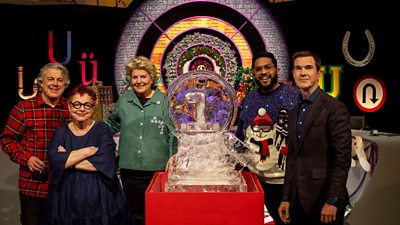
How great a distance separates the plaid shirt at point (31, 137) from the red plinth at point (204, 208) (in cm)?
123

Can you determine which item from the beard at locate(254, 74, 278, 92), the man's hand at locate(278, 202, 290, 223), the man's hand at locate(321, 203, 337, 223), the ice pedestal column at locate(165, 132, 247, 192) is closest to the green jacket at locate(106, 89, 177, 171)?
the beard at locate(254, 74, 278, 92)

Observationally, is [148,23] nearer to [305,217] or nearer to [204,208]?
[305,217]

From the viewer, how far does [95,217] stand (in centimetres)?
239

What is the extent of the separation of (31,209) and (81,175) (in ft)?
2.12

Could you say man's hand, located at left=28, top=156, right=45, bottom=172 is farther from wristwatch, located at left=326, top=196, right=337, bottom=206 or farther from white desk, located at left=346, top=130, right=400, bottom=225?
white desk, located at left=346, top=130, right=400, bottom=225

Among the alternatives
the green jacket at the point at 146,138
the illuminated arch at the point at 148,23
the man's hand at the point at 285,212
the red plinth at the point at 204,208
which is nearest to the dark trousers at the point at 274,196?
the man's hand at the point at 285,212

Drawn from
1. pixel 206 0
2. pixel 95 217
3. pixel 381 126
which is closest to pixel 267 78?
pixel 95 217

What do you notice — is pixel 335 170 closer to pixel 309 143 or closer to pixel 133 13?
pixel 309 143

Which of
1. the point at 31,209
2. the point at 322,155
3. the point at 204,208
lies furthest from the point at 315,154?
the point at 31,209

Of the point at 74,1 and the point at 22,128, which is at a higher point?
the point at 74,1

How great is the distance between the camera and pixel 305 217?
241cm

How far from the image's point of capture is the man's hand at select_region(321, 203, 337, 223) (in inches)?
89.5

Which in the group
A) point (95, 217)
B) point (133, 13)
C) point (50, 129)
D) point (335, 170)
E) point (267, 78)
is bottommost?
point (95, 217)

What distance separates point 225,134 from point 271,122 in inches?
31.1
